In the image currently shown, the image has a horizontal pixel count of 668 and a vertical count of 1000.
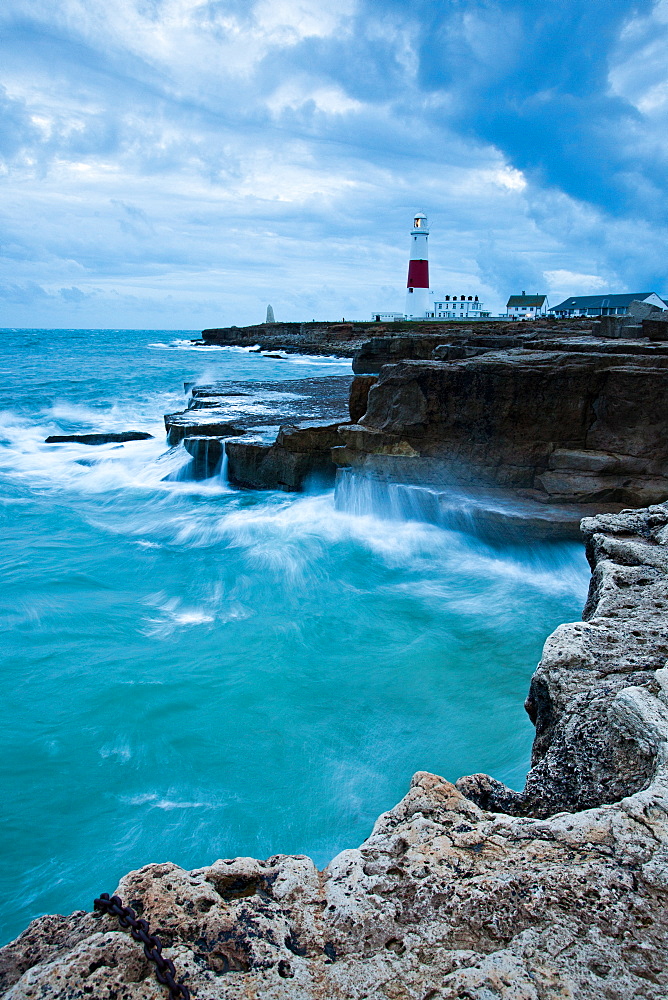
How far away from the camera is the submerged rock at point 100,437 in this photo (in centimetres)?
1627

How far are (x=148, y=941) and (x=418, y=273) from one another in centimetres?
6304

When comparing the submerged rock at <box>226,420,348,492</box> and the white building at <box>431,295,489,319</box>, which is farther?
the white building at <box>431,295,489,319</box>

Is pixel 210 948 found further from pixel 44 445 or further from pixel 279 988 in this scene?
pixel 44 445

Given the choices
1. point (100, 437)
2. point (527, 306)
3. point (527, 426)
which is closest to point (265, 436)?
point (527, 426)

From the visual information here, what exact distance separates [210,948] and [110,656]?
5.25 meters

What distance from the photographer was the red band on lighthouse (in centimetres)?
5956

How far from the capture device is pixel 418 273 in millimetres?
Answer: 59562

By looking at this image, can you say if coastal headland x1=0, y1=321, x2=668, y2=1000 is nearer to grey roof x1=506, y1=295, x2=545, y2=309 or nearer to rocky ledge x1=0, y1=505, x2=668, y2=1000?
rocky ledge x1=0, y1=505, x2=668, y2=1000

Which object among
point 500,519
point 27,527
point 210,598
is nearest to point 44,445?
point 27,527

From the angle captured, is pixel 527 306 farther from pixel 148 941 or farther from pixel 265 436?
pixel 148 941

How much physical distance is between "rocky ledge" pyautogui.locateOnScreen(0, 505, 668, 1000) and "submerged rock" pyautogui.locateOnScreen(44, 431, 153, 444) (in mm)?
15167

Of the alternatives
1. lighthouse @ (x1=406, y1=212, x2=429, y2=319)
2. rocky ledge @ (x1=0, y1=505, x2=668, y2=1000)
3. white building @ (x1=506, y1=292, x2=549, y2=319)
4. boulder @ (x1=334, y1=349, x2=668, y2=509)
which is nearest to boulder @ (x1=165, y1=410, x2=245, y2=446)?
boulder @ (x1=334, y1=349, x2=668, y2=509)

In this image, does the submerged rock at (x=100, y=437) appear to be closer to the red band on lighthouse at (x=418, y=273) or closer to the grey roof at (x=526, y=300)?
the red band on lighthouse at (x=418, y=273)

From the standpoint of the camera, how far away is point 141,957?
1580 millimetres
